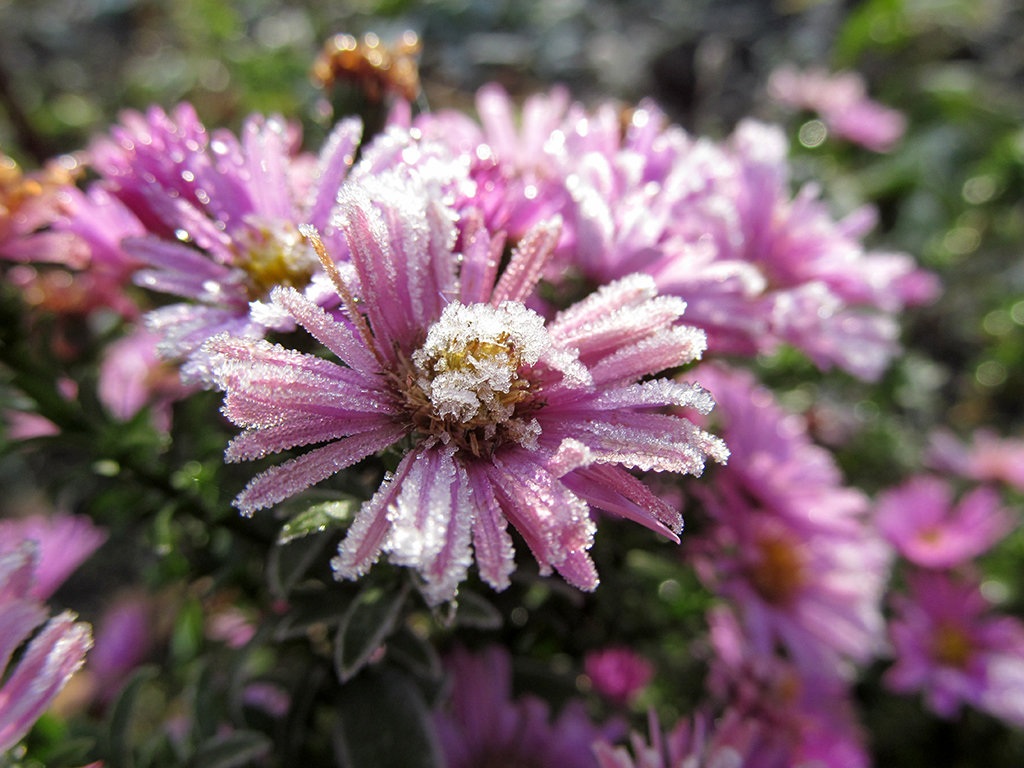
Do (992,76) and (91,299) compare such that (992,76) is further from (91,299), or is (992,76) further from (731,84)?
(91,299)

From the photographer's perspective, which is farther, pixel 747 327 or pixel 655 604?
pixel 655 604

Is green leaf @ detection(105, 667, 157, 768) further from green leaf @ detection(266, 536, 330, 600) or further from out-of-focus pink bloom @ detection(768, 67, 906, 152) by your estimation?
out-of-focus pink bloom @ detection(768, 67, 906, 152)

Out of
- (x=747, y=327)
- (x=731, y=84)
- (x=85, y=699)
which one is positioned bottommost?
(x=85, y=699)

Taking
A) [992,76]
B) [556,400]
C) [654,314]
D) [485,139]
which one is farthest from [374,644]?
[992,76]

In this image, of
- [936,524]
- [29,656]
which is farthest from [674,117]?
[29,656]

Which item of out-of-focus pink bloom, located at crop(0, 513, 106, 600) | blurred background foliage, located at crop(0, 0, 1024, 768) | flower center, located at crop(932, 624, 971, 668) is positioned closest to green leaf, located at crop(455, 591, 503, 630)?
blurred background foliage, located at crop(0, 0, 1024, 768)

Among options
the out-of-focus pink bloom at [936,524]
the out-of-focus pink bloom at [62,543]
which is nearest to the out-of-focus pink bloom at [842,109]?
the out-of-focus pink bloom at [936,524]

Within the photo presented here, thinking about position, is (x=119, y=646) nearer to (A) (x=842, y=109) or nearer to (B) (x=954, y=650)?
(B) (x=954, y=650)
